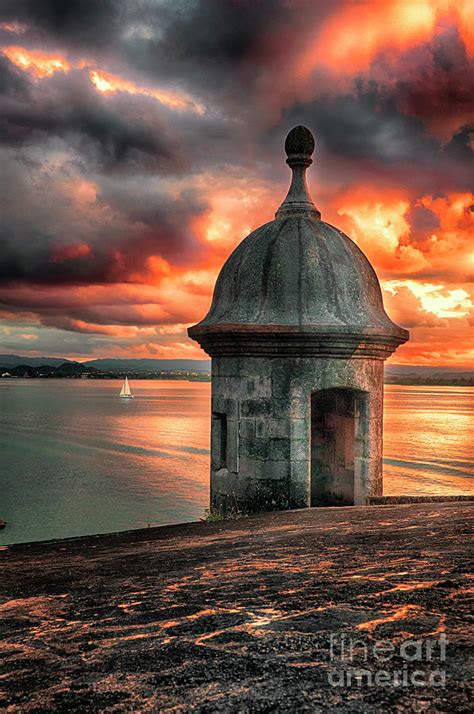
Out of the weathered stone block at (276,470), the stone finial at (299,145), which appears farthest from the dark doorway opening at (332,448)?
the stone finial at (299,145)

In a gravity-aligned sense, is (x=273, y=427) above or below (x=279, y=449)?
above

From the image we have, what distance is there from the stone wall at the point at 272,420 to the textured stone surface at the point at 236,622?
2.89 metres

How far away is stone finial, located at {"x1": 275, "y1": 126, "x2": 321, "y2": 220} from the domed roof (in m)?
0.01

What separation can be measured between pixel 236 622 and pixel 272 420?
4.30 m

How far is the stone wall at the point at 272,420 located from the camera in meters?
5.90

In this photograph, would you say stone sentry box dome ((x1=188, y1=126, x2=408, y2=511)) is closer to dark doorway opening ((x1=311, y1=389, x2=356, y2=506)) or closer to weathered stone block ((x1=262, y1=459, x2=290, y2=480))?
weathered stone block ((x1=262, y1=459, x2=290, y2=480))

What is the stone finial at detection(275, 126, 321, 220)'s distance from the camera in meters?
6.78

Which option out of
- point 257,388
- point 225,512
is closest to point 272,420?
point 257,388

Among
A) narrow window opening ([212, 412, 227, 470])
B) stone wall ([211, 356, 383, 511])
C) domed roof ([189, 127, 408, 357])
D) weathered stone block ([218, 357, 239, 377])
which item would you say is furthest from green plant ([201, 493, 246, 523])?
domed roof ([189, 127, 408, 357])

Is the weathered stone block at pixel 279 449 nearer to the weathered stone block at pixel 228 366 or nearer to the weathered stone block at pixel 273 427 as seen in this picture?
the weathered stone block at pixel 273 427

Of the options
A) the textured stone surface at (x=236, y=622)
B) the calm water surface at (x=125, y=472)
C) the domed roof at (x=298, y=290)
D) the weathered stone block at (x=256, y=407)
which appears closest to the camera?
the textured stone surface at (x=236, y=622)

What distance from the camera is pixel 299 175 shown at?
7.00 meters

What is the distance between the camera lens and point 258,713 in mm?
1181

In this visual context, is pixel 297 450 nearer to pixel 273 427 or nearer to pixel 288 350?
pixel 273 427
